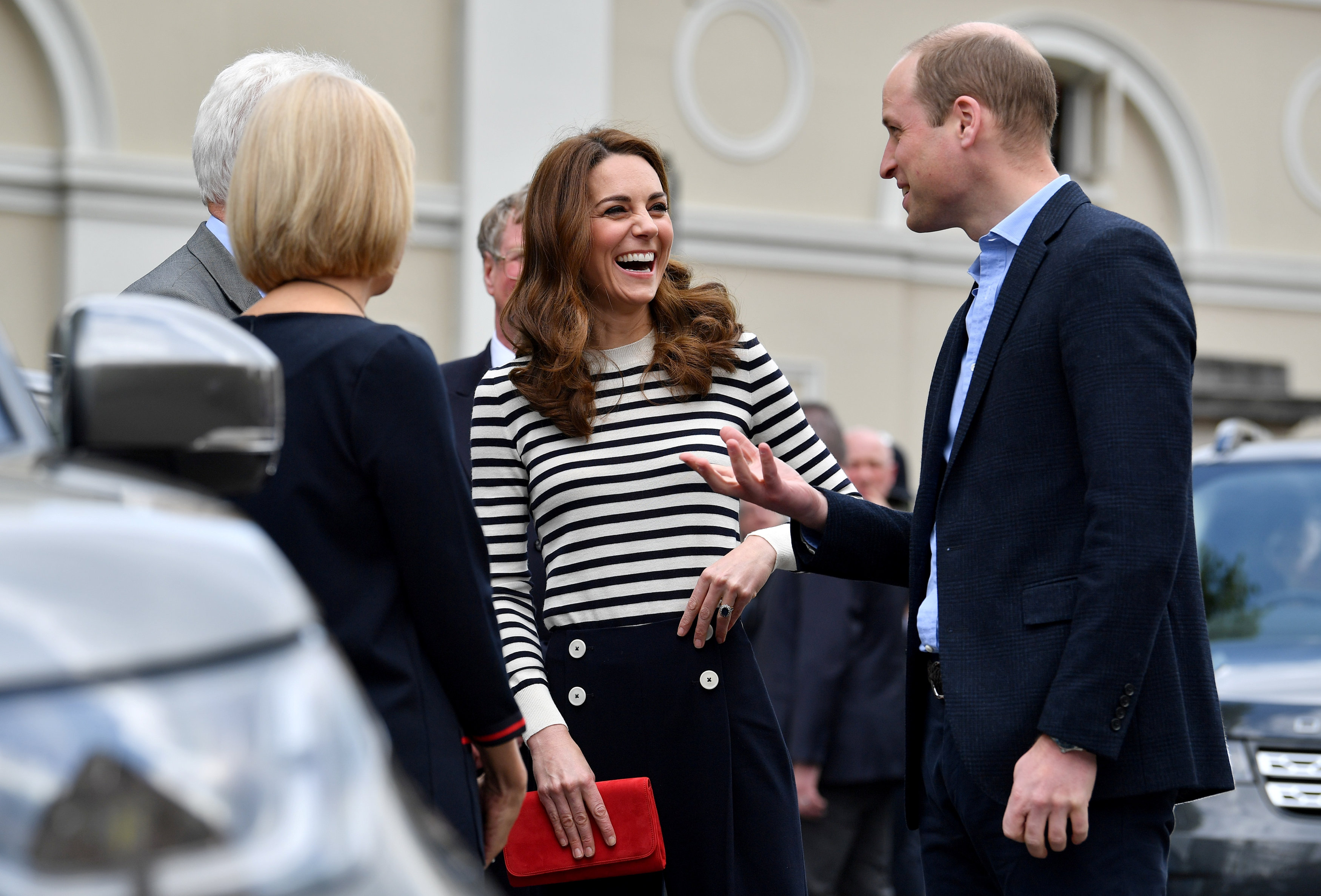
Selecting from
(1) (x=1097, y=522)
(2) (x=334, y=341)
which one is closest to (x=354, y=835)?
(2) (x=334, y=341)

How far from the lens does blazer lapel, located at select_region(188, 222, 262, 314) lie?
3.11m

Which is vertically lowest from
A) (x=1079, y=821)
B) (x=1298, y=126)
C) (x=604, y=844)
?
(x=604, y=844)

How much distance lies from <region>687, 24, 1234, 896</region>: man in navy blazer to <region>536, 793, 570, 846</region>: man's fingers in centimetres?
65

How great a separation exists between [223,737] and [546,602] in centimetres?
196

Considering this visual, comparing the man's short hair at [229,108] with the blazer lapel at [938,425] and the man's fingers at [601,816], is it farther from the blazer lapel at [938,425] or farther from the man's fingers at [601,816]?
the man's fingers at [601,816]

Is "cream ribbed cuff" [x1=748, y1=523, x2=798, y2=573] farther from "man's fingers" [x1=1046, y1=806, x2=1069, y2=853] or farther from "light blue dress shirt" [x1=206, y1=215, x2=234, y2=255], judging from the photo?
"light blue dress shirt" [x1=206, y1=215, x2=234, y2=255]

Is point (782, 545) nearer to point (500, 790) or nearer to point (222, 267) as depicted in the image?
point (500, 790)

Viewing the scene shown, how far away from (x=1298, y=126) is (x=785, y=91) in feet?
18.8

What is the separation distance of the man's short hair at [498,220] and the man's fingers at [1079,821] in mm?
2555

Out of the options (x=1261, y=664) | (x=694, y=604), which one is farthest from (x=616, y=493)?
(x=1261, y=664)

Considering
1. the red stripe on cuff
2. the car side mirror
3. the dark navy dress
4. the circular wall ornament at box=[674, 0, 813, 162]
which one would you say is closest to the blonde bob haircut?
the dark navy dress

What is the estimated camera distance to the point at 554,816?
2.77 meters

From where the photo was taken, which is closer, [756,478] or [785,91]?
[756,478]

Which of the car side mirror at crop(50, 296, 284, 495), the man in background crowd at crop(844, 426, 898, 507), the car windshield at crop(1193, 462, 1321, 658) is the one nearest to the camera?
the car side mirror at crop(50, 296, 284, 495)
